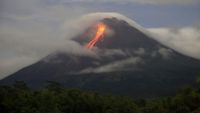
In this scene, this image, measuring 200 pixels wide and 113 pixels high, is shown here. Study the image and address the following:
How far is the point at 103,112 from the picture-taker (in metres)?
77.1

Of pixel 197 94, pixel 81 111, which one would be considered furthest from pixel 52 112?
pixel 197 94

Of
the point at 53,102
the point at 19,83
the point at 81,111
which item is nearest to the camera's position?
the point at 53,102

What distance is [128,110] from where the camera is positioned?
256 ft

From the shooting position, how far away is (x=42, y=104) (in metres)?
65.9

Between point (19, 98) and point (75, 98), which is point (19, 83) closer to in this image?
point (75, 98)

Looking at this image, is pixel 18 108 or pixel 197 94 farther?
pixel 197 94

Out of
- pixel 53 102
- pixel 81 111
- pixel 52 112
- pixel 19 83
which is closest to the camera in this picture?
A: pixel 52 112

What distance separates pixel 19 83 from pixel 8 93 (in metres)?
15.7

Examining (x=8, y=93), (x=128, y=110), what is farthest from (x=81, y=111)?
(x=8, y=93)

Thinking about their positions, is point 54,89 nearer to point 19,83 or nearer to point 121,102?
point 19,83

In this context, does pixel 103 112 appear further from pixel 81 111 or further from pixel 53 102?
pixel 53 102

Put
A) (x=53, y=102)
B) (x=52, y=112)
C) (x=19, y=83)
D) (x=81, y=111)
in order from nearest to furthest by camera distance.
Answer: (x=52, y=112) → (x=53, y=102) → (x=81, y=111) → (x=19, y=83)

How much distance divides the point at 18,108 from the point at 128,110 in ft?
65.6

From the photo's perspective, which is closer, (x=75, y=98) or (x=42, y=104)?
(x=42, y=104)
